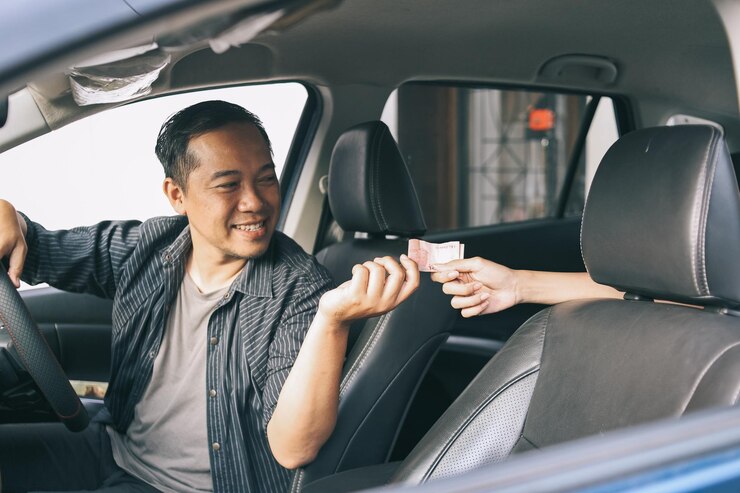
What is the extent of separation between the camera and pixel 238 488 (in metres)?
2.04

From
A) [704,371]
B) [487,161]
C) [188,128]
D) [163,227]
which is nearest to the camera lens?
[704,371]

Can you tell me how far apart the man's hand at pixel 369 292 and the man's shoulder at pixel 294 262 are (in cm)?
46

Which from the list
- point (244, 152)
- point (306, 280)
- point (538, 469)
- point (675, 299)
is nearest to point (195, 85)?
point (244, 152)

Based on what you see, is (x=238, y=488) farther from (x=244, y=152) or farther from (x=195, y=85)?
(x=195, y=85)

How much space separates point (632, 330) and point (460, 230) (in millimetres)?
2106

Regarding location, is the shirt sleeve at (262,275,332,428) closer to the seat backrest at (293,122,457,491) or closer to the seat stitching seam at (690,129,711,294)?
the seat backrest at (293,122,457,491)

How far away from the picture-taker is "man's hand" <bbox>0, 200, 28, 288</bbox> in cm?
206

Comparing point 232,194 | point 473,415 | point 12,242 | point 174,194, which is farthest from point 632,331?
point 12,242

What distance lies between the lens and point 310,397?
6.13 feet

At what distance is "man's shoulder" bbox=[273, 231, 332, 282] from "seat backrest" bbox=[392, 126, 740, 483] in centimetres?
56

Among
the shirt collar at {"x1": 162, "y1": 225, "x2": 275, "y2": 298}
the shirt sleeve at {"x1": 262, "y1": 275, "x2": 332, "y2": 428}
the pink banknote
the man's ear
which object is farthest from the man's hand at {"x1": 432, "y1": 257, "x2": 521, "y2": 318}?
the man's ear

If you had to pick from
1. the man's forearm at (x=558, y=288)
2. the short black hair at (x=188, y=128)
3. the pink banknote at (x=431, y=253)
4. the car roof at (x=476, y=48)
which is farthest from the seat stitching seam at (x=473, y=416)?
the short black hair at (x=188, y=128)

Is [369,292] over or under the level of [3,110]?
under

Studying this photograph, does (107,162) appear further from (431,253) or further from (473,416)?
(473,416)
